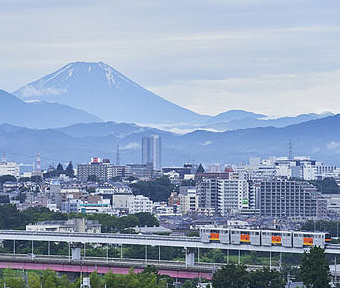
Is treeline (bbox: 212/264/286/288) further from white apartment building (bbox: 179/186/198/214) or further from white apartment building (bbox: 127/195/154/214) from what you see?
white apartment building (bbox: 179/186/198/214)

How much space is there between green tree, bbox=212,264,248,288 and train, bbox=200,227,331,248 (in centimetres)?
949

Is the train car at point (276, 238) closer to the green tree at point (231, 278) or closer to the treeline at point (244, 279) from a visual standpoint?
the treeline at point (244, 279)

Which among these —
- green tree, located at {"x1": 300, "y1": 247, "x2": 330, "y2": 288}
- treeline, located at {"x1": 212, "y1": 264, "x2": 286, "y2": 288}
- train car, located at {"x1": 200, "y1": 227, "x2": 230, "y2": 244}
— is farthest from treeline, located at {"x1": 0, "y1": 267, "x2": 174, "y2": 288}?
train car, located at {"x1": 200, "y1": 227, "x2": 230, "y2": 244}

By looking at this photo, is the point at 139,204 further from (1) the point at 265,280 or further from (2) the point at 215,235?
(1) the point at 265,280

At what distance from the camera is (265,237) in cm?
6322

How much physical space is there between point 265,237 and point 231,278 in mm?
12591

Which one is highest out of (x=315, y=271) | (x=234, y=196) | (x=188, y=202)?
(x=234, y=196)

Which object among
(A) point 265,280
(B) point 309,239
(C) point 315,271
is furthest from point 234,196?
(C) point 315,271

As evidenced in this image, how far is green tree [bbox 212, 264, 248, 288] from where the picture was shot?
50625 mm

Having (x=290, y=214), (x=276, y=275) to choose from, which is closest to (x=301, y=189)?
(x=290, y=214)

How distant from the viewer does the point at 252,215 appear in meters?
124

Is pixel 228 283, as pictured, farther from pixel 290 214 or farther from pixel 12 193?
pixel 12 193

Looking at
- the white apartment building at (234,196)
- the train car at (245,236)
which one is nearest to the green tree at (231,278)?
the train car at (245,236)

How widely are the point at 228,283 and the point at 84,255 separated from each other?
19095 millimetres
